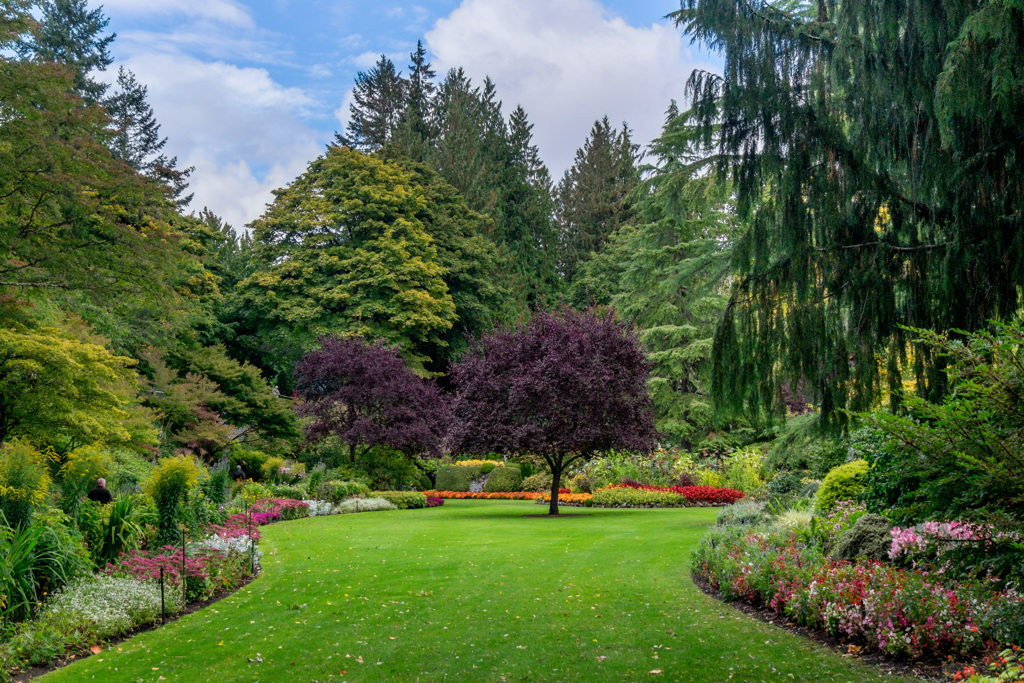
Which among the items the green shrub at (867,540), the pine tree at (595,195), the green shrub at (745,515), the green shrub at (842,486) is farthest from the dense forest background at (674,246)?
the pine tree at (595,195)

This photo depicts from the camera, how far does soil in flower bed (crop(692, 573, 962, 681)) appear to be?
5130 millimetres

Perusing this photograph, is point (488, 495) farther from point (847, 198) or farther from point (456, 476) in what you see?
point (847, 198)

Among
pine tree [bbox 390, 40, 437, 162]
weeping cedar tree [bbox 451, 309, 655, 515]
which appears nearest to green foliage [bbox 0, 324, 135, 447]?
→ weeping cedar tree [bbox 451, 309, 655, 515]

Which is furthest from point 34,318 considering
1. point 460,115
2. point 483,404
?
point 460,115

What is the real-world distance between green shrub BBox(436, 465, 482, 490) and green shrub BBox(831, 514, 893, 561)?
17957 mm

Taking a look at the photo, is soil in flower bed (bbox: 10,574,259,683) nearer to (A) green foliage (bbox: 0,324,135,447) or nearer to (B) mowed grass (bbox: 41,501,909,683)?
(B) mowed grass (bbox: 41,501,909,683)

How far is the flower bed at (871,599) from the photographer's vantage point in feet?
17.0

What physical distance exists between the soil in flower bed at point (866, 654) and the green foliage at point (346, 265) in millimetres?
22043

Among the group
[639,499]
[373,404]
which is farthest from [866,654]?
[373,404]

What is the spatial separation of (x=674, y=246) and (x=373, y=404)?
40.4 ft

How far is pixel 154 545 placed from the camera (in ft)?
27.8

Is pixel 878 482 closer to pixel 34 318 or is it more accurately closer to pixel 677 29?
pixel 677 29

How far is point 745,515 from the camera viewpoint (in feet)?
38.8

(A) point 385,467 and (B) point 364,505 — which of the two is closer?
(B) point 364,505
